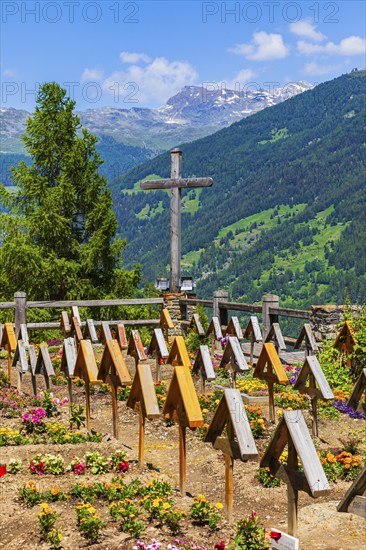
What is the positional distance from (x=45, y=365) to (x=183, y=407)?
4186mm

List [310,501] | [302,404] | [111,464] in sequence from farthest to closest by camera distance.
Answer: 1. [302,404]
2. [111,464]
3. [310,501]

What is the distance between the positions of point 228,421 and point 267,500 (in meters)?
1.21

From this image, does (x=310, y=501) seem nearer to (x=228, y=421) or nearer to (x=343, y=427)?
(x=228, y=421)

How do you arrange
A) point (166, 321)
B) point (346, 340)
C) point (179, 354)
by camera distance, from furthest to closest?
1. point (166, 321)
2. point (346, 340)
3. point (179, 354)

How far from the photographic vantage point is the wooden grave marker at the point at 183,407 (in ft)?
22.9

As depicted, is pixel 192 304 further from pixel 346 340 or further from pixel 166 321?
pixel 346 340

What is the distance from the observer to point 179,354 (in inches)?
429

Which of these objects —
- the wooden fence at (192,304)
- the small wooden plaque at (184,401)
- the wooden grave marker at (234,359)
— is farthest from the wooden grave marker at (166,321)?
the small wooden plaque at (184,401)

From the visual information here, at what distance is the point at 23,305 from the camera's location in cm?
1689

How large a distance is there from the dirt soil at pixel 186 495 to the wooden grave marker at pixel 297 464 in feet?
1.19

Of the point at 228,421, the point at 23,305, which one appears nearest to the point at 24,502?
the point at 228,421

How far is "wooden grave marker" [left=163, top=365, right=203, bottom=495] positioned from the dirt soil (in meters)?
0.34

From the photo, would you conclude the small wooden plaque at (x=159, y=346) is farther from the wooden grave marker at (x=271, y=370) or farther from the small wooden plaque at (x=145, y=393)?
the small wooden plaque at (x=145, y=393)

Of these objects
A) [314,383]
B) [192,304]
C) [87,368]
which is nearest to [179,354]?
[87,368]
